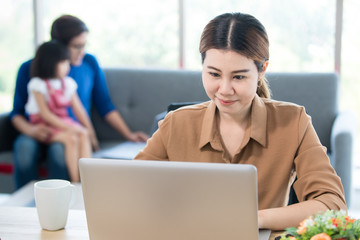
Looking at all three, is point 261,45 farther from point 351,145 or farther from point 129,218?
point 351,145

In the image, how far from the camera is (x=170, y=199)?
87cm

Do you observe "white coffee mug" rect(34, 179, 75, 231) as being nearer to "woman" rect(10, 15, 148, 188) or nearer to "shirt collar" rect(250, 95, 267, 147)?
"shirt collar" rect(250, 95, 267, 147)

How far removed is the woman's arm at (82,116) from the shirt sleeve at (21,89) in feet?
1.05

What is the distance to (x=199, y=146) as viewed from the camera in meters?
1.40

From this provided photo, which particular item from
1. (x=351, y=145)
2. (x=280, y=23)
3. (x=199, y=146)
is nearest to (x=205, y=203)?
(x=199, y=146)

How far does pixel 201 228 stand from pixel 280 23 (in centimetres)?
272

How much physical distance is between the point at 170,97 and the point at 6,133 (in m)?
1.04

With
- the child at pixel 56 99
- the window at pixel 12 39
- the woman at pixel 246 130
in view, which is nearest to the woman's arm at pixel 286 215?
the woman at pixel 246 130

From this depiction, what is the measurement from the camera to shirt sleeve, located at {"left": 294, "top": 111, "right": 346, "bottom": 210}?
119 centimetres

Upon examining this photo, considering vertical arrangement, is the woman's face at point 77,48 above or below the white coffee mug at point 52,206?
above

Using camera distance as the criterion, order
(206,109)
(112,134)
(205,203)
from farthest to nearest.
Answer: (112,134), (206,109), (205,203)

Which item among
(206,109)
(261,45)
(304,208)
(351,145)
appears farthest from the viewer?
(351,145)

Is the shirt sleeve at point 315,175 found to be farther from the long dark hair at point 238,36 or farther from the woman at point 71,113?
the woman at point 71,113

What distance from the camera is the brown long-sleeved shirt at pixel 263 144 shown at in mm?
1347
